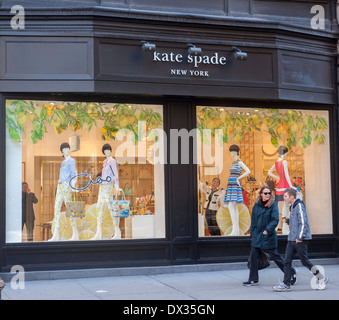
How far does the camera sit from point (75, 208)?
1212 centimetres

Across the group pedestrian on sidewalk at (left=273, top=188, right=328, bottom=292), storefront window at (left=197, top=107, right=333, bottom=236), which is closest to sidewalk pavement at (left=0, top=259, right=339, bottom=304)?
pedestrian on sidewalk at (left=273, top=188, right=328, bottom=292)

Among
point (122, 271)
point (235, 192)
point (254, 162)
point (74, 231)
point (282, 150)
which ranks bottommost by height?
point (122, 271)

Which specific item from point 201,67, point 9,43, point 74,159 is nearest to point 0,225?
point 74,159

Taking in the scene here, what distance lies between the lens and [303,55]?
43.0ft

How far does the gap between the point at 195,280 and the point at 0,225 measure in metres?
3.87

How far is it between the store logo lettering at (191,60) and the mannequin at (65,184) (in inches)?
104

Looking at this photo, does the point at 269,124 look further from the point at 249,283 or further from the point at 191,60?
the point at 249,283

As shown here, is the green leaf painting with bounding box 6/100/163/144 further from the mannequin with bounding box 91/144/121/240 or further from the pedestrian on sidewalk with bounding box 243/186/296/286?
the pedestrian on sidewalk with bounding box 243/186/296/286

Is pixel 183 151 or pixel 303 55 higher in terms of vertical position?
pixel 303 55

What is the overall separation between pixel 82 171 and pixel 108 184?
601 mm

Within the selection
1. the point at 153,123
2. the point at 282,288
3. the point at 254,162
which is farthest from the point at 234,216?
the point at 282,288

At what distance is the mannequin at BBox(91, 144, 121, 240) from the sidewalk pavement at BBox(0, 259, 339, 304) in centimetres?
104

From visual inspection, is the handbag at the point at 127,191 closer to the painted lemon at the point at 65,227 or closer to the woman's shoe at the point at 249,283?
the painted lemon at the point at 65,227

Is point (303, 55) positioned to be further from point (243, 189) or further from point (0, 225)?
point (0, 225)
